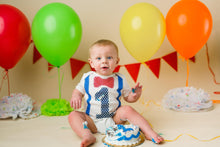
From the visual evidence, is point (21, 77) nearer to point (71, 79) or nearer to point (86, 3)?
point (71, 79)

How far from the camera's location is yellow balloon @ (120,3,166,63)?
1950 mm

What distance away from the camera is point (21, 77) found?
248 cm

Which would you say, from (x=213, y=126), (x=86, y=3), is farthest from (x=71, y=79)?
(x=213, y=126)

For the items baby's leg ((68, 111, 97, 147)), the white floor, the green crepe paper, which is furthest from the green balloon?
baby's leg ((68, 111, 97, 147))

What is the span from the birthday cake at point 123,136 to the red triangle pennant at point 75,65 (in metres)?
1.22

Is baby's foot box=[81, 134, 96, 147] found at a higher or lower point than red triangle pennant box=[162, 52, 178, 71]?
lower

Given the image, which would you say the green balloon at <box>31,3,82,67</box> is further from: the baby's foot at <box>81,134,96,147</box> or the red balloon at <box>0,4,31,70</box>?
the baby's foot at <box>81,134,96,147</box>

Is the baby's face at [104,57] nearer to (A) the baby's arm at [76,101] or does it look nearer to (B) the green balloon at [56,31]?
(A) the baby's arm at [76,101]

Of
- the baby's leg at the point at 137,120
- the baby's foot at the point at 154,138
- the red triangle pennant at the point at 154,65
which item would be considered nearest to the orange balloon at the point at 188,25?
the red triangle pennant at the point at 154,65

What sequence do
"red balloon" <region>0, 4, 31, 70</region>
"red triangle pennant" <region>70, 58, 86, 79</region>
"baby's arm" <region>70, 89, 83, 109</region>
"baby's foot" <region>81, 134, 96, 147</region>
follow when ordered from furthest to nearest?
"red triangle pennant" <region>70, 58, 86, 79</region> < "red balloon" <region>0, 4, 31, 70</region> < "baby's arm" <region>70, 89, 83, 109</region> < "baby's foot" <region>81, 134, 96, 147</region>

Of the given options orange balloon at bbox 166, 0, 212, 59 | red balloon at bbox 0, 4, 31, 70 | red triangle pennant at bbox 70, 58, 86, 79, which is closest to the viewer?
red balloon at bbox 0, 4, 31, 70

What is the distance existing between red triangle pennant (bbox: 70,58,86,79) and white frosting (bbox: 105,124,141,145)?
1223mm

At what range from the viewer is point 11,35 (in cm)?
187

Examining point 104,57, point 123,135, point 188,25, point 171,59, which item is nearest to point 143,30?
point 188,25
